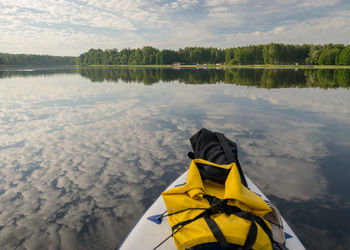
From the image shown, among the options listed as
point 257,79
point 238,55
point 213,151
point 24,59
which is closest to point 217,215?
point 213,151

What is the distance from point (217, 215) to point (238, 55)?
13344 cm

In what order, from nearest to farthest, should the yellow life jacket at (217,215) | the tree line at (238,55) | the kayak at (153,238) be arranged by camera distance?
the yellow life jacket at (217,215), the kayak at (153,238), the tree line at (238,55)

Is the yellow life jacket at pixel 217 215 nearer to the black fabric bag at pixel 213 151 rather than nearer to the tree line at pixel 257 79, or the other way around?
the black fabric bag at pixel 213 151

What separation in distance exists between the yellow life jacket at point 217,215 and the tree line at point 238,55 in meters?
109

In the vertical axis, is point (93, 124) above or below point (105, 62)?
below

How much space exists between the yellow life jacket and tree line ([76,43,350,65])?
109 meters

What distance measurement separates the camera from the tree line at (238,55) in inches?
3922

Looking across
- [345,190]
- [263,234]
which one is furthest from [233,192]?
[345,190]

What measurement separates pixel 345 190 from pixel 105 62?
611 ft

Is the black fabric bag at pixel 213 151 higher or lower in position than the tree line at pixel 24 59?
lower

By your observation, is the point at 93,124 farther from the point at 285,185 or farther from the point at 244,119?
the point at 285,185

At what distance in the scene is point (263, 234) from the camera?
2.32 m

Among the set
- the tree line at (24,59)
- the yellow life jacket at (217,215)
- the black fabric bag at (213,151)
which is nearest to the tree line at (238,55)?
the tree line at (24,59)

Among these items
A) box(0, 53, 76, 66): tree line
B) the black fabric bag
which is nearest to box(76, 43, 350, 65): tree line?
box(0, 53, 76, 66): tree line
